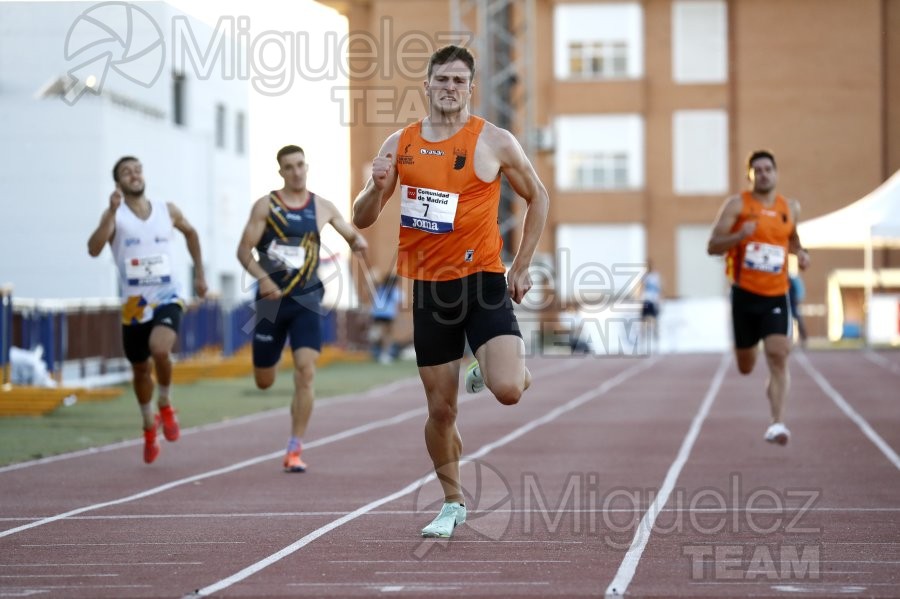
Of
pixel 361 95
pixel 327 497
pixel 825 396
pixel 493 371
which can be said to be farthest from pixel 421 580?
pixel 361 95

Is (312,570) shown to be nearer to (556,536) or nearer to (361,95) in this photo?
(556,536)

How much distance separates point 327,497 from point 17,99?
1516 cm

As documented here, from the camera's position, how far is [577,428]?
52.2ft

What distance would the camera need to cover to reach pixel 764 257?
12703 mm

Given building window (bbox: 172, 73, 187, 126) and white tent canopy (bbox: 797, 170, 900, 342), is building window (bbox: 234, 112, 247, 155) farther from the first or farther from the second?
white tent canopy (bbox: 797, 170, 900, 342)

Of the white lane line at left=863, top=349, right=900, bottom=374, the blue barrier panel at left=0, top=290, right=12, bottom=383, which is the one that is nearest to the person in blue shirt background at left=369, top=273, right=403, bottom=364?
the white lane line at left=863, top=349, right=900, bottom=374

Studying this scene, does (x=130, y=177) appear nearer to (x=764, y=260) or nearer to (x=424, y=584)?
(x=764, y=260)

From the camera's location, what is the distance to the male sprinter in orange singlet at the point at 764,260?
41.3 feet

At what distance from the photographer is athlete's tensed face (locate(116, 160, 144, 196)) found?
39.5 feet

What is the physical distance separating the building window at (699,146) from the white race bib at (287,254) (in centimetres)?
4521

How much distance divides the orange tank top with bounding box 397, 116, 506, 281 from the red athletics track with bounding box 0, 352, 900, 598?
137 cm

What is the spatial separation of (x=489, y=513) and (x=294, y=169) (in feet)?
12.1

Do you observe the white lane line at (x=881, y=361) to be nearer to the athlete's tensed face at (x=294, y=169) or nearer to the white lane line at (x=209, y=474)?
the white lane line at (x=209, y=474)

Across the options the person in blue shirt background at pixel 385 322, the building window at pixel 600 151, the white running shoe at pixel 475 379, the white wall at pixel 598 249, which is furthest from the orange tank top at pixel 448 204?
the building window at pixel 600 151
